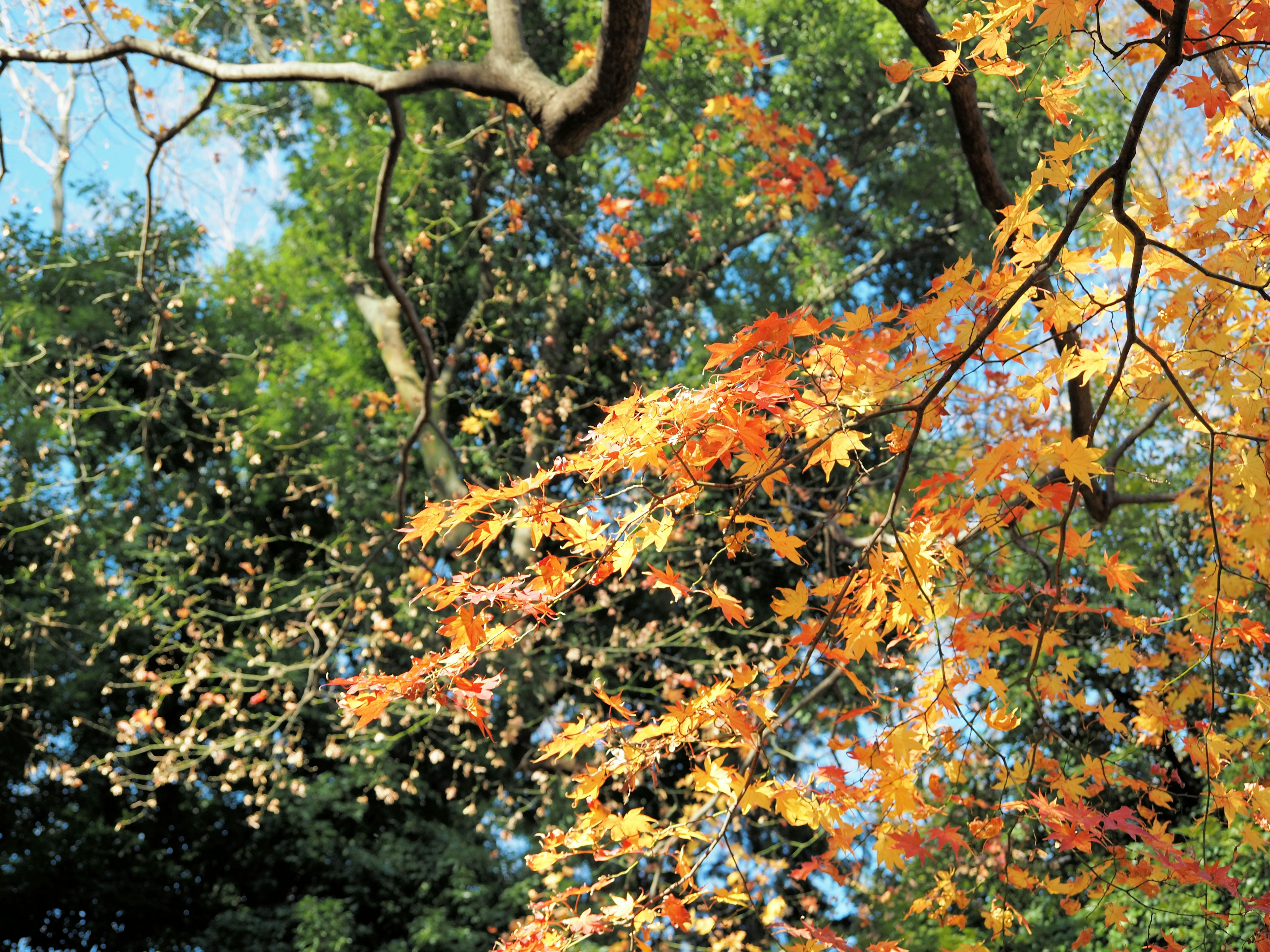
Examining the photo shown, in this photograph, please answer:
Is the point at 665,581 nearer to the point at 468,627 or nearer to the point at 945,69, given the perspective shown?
the point at 468,627

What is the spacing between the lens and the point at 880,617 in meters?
1.79

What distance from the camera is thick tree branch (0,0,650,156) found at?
8.23 feet

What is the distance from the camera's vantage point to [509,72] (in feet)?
9.26

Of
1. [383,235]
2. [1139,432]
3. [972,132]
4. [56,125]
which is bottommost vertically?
[1139,432]

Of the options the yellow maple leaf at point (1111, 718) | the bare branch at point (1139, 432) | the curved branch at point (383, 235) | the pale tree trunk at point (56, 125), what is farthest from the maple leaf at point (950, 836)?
the pale tree trunk at point (56, 125)

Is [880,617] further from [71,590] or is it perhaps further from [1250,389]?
[71,590]

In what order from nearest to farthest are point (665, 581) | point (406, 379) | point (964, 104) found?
point (665, 581)
point (964, 104)
point (406, 379)

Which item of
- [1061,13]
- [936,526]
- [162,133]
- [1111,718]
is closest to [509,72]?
[162,133]

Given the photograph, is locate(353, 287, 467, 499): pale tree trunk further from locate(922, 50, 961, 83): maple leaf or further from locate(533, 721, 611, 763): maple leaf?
locate(922, 50, 961, 83): maple leaf

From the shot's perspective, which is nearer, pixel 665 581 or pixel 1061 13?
pixel 1061 13

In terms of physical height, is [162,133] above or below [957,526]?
above

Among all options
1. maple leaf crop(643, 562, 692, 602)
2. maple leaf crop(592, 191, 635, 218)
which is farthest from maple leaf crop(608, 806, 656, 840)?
maple leaf crop(592, 191, 635, 218)

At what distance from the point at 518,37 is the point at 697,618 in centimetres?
365

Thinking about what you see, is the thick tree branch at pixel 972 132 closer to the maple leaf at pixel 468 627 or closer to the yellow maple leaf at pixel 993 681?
the yellow maple leaf at pixel 993 681
